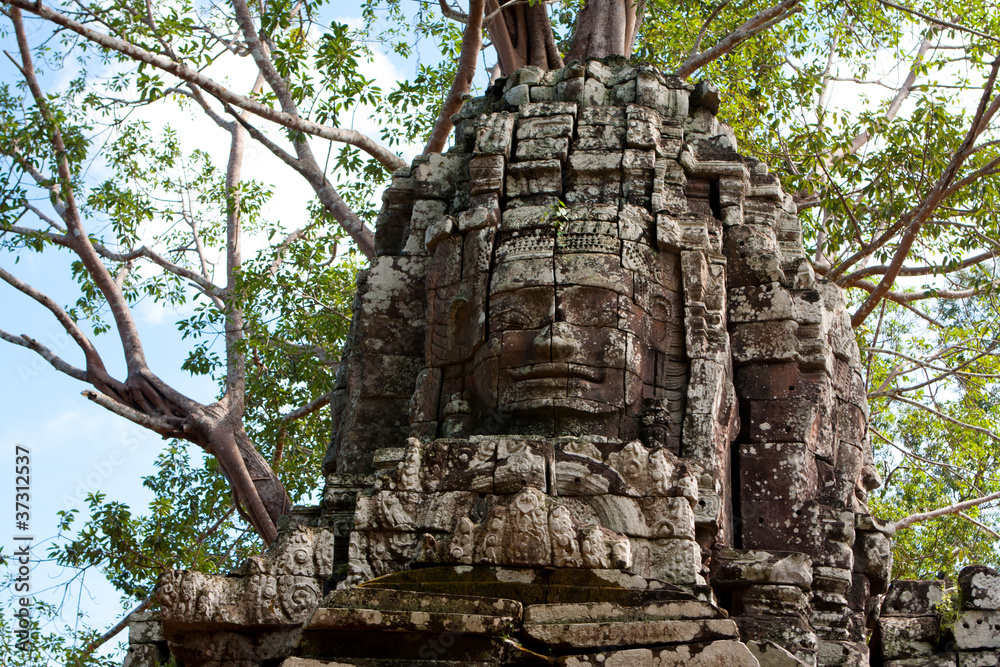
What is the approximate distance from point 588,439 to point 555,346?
31.1 inches

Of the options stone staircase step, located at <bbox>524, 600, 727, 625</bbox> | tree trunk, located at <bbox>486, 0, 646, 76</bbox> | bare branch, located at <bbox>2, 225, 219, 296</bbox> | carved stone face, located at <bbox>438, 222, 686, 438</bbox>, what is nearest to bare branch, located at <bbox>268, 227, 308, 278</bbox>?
bare branch, located at <bbox>2, 225, 219, 296</bbox>

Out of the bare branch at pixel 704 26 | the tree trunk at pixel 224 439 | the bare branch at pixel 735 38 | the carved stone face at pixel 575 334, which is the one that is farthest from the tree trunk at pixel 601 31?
the tree trunk at pixel 224 439

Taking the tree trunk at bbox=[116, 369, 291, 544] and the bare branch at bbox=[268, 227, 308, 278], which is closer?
the tree trunk at bbox=[116, 369, 291, 544]

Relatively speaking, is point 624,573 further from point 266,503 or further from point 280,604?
point 266,503

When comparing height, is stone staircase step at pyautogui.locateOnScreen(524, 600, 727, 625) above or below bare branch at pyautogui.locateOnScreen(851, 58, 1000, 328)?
below

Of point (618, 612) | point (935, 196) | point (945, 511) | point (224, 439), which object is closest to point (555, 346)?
point (618, 612)

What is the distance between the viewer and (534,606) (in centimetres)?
573

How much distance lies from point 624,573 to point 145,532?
7.60 m

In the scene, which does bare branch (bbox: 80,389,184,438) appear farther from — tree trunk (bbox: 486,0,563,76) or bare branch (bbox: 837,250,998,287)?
bare branch (bbox: 837,250,998,287)

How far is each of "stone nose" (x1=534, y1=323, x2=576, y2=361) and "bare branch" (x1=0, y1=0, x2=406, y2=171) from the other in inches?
214

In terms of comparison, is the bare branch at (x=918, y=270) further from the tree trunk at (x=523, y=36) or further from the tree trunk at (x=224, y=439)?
the tree trunk at (x=224, y=439)

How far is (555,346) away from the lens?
731cm

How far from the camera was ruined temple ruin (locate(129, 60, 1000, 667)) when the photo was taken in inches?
231

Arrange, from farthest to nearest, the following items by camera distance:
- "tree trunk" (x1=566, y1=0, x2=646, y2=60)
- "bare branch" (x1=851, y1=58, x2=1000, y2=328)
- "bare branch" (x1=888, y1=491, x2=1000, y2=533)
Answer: "bare branch" (x1=888, y1=491, x2=1000, y2=533) → "tree trunk" (x1=566, y1=0, x2=646, y2=60) → "bare branch" (x1=851, y1=58, x2=1000, y2=328)
